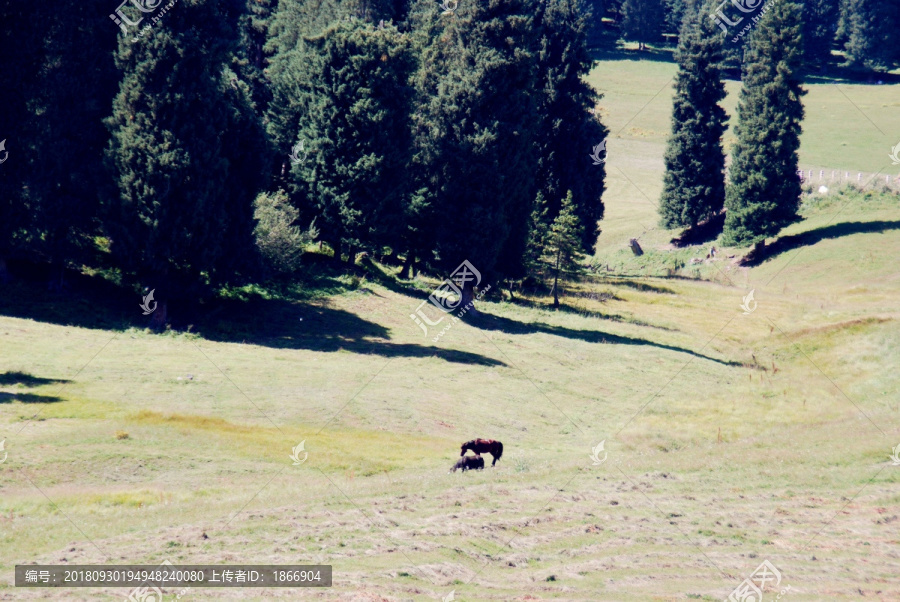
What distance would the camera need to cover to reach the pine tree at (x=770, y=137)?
84062 millimetres

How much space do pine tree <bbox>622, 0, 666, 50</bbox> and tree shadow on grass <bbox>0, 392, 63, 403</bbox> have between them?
174m

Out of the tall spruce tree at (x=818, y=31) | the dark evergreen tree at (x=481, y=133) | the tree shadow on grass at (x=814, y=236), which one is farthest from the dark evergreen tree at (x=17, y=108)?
the tall spruce tree at (x=818, y=31)

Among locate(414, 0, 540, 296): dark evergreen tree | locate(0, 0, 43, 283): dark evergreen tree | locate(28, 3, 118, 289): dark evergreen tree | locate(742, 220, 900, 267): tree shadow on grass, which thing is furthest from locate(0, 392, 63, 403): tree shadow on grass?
locate(742, 220, 900, 267): tree shadow on grass

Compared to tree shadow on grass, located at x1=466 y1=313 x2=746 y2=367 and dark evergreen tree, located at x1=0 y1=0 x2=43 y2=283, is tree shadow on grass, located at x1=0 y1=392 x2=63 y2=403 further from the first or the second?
tree shadow on grass, located at x1=466 y1=313 x2=746 y2=367

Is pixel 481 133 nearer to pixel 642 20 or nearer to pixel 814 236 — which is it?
pixel 814 236

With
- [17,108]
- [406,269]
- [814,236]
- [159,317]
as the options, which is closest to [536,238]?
[406,269]

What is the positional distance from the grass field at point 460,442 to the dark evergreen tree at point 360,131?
5.06 m

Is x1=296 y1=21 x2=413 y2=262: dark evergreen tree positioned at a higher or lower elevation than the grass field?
higher

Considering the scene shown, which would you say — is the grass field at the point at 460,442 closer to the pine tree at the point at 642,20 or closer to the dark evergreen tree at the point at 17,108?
the dark evergreen tree at the point at 17,108

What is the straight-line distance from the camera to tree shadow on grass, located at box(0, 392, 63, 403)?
106 feet

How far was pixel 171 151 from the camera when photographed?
1825 inches

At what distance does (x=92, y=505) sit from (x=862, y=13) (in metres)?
165

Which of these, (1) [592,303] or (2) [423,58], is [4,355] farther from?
(1) [592,303]

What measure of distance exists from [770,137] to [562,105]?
2253 cm
